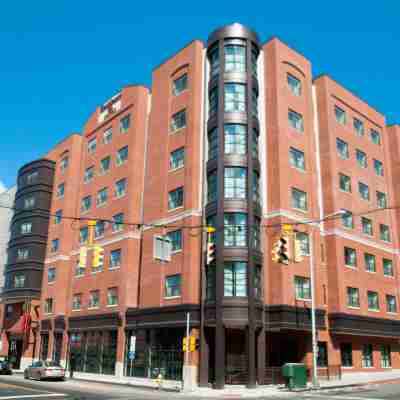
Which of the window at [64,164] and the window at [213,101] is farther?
the window at [64,164]

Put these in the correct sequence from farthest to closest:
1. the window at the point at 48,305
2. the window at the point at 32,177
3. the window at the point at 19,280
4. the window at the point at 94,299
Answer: the window at the point at 32,177 → the window at the point at 19,280 → the window at the point at 48,305 → the window at the point at 94,299

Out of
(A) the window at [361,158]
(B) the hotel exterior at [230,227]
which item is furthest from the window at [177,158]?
(A) the window at [361,158]

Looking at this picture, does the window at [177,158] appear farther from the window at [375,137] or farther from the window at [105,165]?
the window at [375,137]

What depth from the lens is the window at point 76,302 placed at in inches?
1919

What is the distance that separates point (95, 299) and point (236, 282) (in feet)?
59.3

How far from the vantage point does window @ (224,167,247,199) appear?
36.2 m

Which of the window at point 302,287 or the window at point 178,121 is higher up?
the window at point 178,121

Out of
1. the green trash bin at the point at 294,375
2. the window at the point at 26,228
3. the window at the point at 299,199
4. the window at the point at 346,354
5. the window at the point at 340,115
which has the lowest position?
the green trash bin at the point at 294,375

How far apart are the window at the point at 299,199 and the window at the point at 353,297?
795 centimetres

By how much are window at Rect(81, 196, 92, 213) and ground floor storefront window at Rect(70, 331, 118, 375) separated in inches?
509

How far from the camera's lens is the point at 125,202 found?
151ft

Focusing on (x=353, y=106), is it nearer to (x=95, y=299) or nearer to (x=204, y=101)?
(x=204, y=101)

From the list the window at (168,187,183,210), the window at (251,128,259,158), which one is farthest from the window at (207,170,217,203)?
the window at (251,128,259,158)

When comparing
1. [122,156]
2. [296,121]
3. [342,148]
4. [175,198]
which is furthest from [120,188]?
[342,148]
